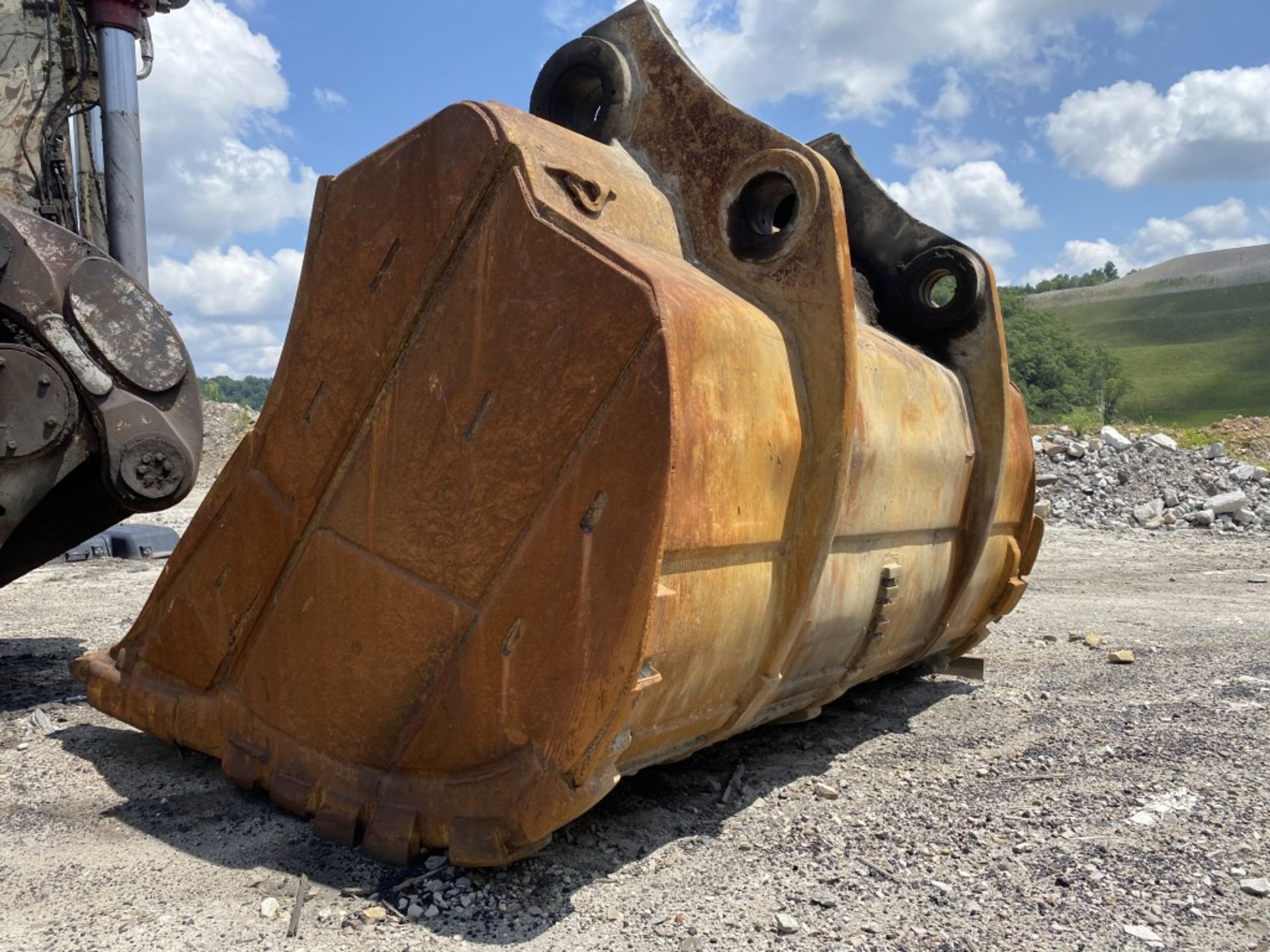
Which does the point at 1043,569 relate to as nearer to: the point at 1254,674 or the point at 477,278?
the point at 1254,674

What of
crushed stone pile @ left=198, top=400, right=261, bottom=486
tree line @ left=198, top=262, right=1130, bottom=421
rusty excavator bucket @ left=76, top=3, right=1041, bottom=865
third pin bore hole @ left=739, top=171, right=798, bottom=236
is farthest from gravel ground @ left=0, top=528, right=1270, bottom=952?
tree line @ left=198, top=262, right=1130, bottom=421

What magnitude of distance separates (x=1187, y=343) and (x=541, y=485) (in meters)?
70.5

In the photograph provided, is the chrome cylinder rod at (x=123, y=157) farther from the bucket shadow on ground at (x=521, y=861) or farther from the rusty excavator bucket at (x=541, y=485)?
the rusty excavator bucket at (x=541, y=485)

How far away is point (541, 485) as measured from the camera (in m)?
2.25

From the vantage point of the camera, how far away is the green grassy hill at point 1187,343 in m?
52.4

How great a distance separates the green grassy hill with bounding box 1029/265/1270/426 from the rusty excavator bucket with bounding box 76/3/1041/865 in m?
46.1

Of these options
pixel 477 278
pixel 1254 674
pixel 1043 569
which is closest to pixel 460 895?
pixel 477 278

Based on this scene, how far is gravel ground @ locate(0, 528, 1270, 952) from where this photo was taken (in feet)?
7.11

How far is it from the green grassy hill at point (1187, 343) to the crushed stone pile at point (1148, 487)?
32830 mm

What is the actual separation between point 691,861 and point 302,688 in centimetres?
99

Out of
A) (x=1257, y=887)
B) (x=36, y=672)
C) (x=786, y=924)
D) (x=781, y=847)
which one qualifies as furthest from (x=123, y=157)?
(x=1257, y=887)

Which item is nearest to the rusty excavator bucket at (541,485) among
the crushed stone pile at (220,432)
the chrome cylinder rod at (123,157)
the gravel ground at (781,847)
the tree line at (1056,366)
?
the gravel ground at (781,847)

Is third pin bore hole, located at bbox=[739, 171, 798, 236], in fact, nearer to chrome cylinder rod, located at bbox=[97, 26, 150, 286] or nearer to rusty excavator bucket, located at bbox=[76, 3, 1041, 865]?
rusty excavator bucket, located at bbox=[76, 3, 1041, 865]

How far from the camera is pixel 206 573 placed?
2791 mm
